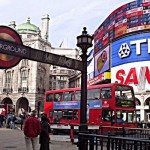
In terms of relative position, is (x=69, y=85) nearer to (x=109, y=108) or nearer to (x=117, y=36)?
(x=117, y=36)

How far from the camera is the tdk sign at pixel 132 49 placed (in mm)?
47406

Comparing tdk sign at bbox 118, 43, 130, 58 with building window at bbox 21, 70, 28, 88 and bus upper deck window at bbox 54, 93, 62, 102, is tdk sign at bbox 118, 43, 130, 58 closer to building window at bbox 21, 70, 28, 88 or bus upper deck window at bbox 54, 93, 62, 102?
building window at bbox 21, 70, 28, 88

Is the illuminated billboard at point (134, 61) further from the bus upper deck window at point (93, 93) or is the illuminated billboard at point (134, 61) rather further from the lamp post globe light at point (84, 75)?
the lamp post globe light at point (84, 75)

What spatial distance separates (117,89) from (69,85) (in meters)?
57.7

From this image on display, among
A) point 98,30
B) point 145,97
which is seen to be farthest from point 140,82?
point 98,30

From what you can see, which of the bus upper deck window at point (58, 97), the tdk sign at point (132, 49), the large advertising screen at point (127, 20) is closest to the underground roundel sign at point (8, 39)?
the bus upper deck window at point (58, 97)

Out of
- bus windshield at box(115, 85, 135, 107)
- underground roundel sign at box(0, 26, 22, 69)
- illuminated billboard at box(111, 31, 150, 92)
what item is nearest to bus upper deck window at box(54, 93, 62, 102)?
bus windshield at box(115, 85, 135, 107)

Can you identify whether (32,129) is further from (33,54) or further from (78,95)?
(78,95)

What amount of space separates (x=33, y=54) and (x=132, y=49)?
41335 mm

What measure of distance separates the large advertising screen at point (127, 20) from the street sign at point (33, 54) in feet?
129

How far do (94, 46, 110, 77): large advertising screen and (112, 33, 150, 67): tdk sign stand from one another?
8.32ft

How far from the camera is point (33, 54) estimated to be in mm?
9000

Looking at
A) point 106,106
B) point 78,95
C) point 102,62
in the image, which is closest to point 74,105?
point 78,95

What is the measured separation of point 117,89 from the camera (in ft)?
71.2
